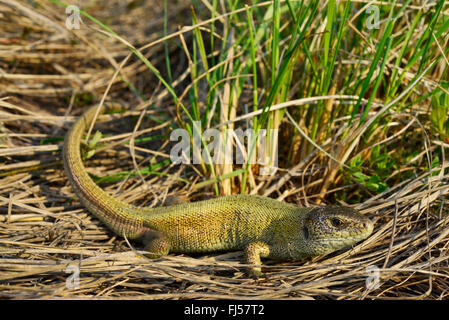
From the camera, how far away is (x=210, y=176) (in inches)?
149

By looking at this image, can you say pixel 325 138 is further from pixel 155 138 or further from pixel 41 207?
pixel 41 207

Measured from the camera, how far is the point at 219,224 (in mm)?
3301

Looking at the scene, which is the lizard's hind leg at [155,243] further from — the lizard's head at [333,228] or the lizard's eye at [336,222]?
the lizard's eye at [336,222]

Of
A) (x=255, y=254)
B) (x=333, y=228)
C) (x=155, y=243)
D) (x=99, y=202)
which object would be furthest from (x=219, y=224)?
(x=99, y=202)

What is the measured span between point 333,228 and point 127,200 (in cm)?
205

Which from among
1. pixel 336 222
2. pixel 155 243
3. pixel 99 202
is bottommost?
pixel 155 243

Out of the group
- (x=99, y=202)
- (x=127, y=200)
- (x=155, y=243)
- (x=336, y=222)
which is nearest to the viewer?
(x=336, y=222)

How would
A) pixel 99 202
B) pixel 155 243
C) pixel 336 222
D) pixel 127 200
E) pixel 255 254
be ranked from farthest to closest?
1. pixel 127 200
2. pixel 99 202
3. pixel 155 243
4. pixel 255 254
5. pixel 336 222

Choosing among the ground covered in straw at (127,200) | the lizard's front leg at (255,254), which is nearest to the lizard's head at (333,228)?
Result: the ground covered in straw at (127,200)

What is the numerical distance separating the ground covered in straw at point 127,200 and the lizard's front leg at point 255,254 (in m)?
0.08

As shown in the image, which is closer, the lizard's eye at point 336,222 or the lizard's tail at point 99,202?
the lizard's eye at point 336,222

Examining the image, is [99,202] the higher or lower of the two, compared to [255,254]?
higher

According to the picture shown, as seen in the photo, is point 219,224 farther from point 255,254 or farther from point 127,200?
point 127,200

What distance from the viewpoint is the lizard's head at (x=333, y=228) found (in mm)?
2732
